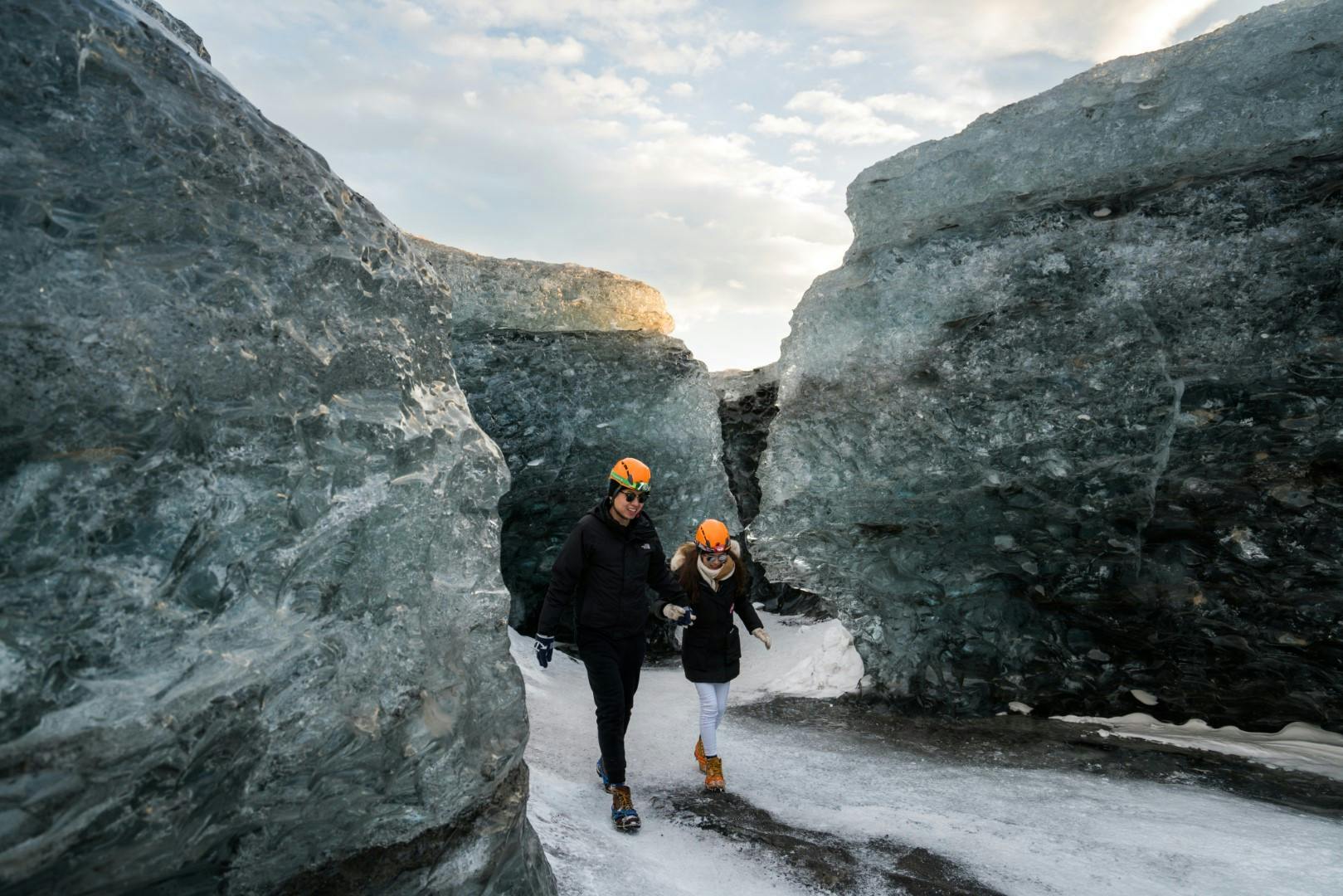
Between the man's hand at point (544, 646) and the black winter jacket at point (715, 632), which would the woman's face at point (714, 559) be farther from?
the man's hand at point (544, 646)

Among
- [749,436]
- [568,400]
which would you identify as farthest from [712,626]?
[749,436]

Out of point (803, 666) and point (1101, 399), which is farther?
point (803, 666)

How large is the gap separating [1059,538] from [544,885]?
14.9 ft

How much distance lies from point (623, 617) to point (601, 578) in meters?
0.26

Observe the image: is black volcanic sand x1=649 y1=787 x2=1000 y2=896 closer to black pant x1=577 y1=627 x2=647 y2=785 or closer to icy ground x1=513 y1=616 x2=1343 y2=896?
icy ground x1=513 y1=616 x2=1343 y2=896

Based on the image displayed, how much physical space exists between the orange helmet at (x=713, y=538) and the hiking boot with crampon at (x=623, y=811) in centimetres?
163

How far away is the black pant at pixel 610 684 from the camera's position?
16.0 feet

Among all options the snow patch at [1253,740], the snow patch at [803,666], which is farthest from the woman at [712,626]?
the snow patch at [1253,740]

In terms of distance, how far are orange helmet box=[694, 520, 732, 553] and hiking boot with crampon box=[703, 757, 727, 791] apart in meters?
1.33

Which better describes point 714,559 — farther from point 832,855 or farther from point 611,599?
point 832,855

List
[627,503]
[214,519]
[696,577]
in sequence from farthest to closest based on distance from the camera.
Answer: [696,577] → [627,503] → [214,519]

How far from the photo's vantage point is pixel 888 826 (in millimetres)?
Answer: 4676

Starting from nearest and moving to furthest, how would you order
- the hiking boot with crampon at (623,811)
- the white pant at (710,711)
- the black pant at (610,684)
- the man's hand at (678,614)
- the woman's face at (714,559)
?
the hiking boot with crampon at (623,811) < the black pant at (610,684) < the man's hand at (678,614) < the white pant at (710,711) < the woman's face at (714,559)

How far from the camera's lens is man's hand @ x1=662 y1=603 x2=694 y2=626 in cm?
523
